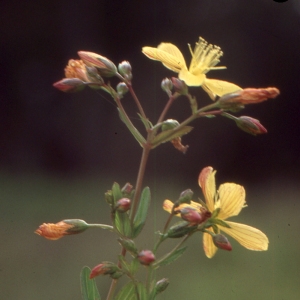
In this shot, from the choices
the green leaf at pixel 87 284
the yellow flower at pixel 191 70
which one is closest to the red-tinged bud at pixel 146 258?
the green leaf at pixel 87 284

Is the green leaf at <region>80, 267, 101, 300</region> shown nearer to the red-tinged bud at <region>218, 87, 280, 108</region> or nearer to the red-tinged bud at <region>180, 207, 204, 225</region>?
the red-tinged bud at <region>180, 207, 204, 225</region>

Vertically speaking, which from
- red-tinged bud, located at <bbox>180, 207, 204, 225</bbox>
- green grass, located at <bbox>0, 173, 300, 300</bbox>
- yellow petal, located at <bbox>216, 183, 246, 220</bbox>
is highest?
yellow petal, located at <bbox>216, 183, 246, 220</bbox>

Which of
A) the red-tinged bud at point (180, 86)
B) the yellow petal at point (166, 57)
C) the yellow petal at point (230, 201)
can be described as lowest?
the yellow petal at point (230, 201)

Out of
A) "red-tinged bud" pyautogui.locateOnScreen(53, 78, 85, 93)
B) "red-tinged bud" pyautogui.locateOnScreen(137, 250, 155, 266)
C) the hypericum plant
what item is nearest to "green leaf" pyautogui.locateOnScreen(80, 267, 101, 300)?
the hypericum plant

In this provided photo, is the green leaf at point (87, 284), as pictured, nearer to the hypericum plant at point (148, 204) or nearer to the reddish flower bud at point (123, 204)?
the hypericum plant at point (148, 204)

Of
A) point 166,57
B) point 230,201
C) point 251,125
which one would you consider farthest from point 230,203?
point 166,57
